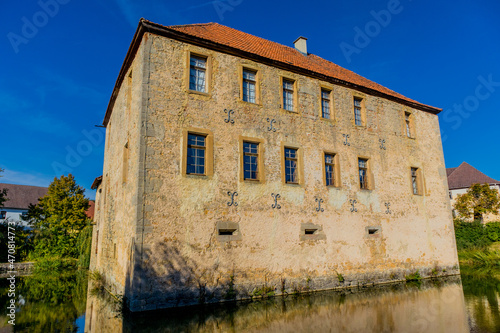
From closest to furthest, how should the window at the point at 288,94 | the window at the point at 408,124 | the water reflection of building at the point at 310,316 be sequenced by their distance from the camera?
the water reflection of building at the point at 310,316
the window at the point at 288,94
the window at the point at 408,124

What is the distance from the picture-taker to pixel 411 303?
9.75 metres

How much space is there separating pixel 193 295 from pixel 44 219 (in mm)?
22533

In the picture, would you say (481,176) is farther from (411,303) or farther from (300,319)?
(300,319)

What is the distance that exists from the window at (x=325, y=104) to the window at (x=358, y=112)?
153 centimetres

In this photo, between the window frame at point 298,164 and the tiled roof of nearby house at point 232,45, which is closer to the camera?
the tiled roof of nearby house at point 232,45

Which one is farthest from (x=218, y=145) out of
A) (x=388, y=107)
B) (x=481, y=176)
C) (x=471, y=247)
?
(x=481, y=176)

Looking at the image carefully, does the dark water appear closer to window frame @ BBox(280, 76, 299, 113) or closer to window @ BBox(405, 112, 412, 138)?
window frame @ BBox(280, 76, 299, 113)

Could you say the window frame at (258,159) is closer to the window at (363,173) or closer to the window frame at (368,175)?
the window frame at (368,175)

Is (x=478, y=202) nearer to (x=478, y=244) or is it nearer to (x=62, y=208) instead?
(x=478, y=244)

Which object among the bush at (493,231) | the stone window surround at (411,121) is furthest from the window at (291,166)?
the bush at (493,231)

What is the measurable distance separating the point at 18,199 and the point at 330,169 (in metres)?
46.6

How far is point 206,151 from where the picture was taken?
1032 centimetres

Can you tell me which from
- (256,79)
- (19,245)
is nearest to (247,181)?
(256,79)

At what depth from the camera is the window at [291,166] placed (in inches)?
467
